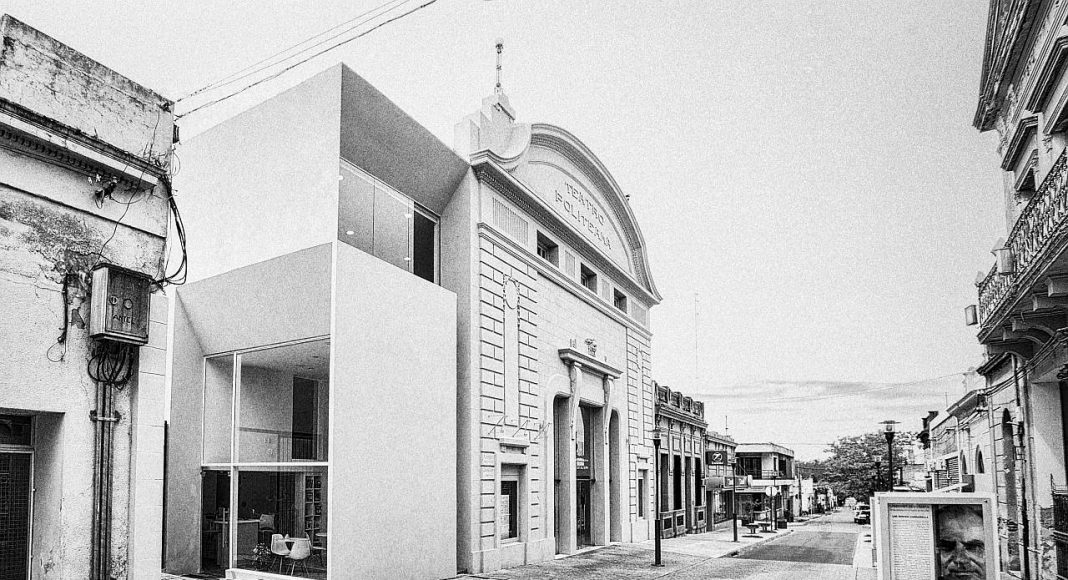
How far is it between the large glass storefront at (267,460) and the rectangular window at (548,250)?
30.9 feet

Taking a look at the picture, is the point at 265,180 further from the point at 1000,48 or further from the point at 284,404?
the point at 1000,48

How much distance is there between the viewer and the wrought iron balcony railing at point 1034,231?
1088cm

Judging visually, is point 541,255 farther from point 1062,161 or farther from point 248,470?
point 1062,161

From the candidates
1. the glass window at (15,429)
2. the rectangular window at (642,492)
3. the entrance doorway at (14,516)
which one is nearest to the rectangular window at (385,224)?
the glass window at (15,429)

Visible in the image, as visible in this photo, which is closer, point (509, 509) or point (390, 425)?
point (390, 425)

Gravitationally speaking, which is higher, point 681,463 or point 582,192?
point 582,192

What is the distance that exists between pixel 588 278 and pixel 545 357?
5.43 m

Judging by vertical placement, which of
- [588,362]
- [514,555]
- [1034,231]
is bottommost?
[514,555]

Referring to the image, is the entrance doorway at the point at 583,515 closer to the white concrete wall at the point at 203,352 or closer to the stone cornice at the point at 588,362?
the stone cornice at the point at 588,362

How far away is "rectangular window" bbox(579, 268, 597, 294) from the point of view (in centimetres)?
2592

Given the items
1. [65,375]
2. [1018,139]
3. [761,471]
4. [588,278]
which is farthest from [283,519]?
[761,471]

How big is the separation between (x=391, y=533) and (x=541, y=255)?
10.4 meters

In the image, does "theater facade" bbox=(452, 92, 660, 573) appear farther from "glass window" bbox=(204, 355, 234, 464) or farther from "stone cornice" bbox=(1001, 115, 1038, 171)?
"stone cornice" bbox=(1001, 115, 1038, 171)

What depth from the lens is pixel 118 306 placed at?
9797 mm
